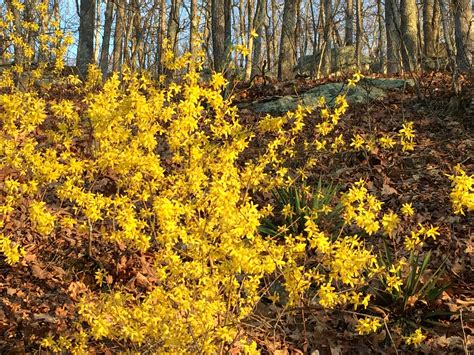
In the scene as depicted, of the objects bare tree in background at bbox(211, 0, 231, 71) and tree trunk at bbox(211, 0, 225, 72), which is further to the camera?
tree trunk at bbox(211, 0, 225, 72)

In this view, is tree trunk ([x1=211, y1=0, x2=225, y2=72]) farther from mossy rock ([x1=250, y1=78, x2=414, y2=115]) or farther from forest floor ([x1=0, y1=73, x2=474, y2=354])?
forest floor ([x1=0, y1=73, x2=474, y2=354])

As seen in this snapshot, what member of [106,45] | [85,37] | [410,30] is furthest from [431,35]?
[85,37]

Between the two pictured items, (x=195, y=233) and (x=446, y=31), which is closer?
(x=195, y=233)

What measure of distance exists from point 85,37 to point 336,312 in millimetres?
8132

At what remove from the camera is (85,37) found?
975 centimetres

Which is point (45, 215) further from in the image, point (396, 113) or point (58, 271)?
point (396, 113)

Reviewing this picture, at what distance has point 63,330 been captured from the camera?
145 inches

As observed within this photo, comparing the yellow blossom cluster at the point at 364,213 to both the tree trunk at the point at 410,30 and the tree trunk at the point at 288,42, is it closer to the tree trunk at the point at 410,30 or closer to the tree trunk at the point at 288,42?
the tree trunk at the point at 410,30

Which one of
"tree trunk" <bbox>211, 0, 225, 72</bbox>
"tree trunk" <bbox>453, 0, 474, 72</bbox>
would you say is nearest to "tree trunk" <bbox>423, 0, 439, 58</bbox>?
"tree trunk" <bbox>453, 0, 474, 72</bbox>

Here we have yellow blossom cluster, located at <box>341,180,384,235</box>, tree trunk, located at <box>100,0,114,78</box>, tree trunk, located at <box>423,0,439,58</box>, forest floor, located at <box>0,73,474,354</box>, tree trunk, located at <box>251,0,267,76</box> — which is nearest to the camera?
yellow blossom cluster, located at <box>341,180,384,235</box>

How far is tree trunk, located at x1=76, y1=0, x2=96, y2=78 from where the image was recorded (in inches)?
378

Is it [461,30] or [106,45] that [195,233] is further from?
[106,45]

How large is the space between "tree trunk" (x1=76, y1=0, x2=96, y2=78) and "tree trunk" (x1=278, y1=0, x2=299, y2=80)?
166 inches

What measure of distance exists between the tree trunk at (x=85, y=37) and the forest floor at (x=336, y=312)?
14.7 ft
